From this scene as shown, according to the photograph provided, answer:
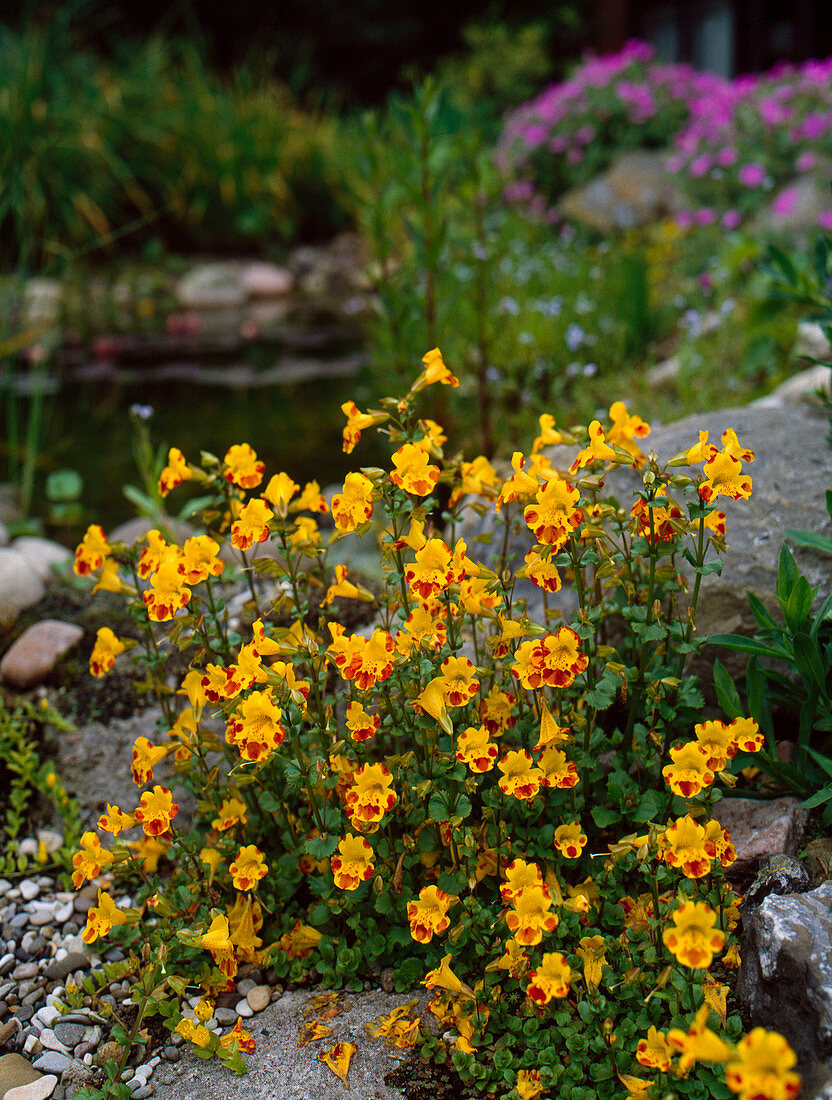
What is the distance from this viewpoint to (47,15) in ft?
40.1

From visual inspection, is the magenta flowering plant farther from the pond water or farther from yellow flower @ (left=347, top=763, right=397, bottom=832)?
yellow flower @ (left=347, top=763, right=397, bottom=832)

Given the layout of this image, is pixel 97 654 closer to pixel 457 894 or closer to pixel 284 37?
pixel 457 894

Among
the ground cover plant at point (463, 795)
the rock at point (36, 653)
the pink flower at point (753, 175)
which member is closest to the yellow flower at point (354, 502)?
the ground cover plant at point (463, 795)

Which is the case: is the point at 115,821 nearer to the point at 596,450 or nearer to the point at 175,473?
the point at 175,473

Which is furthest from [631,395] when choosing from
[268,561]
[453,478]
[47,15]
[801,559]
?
[47,15]

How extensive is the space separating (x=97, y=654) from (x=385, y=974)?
843 millimetres

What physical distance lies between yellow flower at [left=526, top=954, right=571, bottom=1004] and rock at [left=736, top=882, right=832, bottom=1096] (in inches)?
13.3

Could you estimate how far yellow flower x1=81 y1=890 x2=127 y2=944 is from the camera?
161 centimetres

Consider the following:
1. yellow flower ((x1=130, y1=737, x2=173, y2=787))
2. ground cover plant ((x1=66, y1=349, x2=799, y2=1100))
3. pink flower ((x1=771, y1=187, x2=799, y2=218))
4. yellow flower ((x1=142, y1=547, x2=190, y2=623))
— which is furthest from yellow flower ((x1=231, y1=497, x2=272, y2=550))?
pink flower ((x1=771, y1=187, x2=799, y2=218))

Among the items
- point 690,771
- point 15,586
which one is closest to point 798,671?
point 690,771

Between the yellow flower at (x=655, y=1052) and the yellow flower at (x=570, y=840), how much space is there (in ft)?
1.00

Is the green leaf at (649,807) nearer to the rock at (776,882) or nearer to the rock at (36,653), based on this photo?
the rock at (776,882)

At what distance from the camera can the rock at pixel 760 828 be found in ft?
5.59

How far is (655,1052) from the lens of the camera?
54.0 inches
